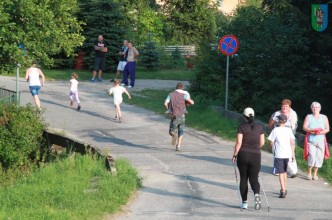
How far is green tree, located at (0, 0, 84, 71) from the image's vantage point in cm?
1759

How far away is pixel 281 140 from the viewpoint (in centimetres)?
1220

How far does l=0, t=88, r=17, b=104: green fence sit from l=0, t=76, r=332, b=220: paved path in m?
1.30

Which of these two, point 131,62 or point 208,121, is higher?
point 131,62

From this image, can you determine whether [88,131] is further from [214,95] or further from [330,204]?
[330,204]

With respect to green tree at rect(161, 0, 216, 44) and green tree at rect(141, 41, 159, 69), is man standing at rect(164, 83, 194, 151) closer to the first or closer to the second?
green tree at rect(141, 41, 159, 69)

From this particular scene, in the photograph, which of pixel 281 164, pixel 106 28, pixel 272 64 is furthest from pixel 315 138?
pixel 106 28

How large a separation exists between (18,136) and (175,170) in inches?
179

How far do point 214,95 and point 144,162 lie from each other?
Answer: 9.16m

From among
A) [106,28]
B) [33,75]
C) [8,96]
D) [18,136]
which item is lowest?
[18,136]

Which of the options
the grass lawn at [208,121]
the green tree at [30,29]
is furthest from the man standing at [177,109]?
the green tree at [30,29]

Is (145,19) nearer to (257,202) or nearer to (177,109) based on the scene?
(177,109)

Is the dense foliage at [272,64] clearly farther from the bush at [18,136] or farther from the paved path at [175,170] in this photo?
the bush at [18,136]

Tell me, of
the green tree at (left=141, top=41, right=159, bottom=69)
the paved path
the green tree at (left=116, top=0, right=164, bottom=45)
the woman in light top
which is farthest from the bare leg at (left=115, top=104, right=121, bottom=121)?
the green tree at (left=116, top=0, right=164, bottom=45)

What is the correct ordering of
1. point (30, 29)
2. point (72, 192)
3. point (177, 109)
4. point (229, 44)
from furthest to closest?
point (229, 44) → point (30, 29) → point (177, 109) → point (72, 192)
